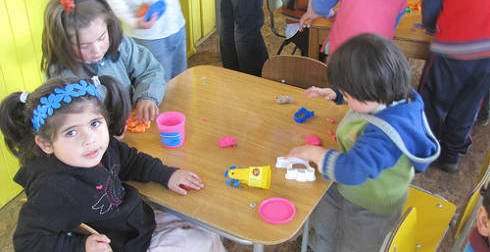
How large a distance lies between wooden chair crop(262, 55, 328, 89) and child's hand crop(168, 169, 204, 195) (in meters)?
0.91

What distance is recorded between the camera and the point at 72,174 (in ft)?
4.61

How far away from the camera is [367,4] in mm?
2279

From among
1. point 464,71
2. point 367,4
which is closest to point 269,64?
point 367,4

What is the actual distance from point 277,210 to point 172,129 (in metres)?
0.48

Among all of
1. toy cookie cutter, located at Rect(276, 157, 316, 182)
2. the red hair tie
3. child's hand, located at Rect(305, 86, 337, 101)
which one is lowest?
toy cookie cutter, located at Rect(276, 157, 316, 182)

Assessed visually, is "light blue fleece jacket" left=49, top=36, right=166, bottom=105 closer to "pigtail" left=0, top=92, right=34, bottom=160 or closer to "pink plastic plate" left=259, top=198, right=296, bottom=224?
"pigtail" left=0, top=92, right=34, bottom=160

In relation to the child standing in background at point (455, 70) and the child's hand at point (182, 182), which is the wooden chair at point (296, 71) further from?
the child's hand at point (182, 182)

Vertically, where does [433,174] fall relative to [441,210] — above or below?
below

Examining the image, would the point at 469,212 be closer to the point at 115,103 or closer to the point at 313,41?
the point at 115,103

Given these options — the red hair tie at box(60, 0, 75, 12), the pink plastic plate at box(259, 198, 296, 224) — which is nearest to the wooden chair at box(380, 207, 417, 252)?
the pink plastic plate at box(259, 198, 296, 224)

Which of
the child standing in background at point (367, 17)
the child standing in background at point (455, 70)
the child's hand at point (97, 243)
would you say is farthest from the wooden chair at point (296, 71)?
the child's hand at point (97, 243)

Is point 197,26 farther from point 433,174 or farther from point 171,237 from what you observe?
point 171,237

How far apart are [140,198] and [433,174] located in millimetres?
2007

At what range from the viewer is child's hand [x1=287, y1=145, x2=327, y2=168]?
4.98ft
